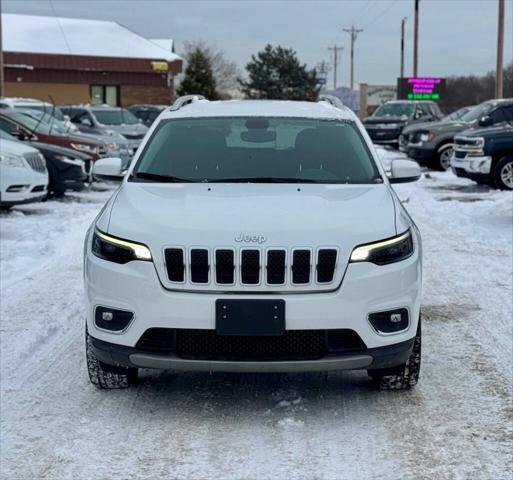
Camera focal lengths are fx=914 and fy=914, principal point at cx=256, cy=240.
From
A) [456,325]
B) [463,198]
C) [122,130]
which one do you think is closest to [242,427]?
[456,325]

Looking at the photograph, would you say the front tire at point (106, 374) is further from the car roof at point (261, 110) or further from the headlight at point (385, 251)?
the car roof at point (261, 110)

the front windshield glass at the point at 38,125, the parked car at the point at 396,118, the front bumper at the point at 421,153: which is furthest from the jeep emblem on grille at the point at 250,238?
the parked car at the point at 396,118

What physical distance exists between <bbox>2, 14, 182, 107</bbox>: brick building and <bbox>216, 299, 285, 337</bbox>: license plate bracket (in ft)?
202

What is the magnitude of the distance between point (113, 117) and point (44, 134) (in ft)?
27.4

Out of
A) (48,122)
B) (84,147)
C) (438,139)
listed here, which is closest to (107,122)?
(48,122)

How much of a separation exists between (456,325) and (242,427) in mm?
2714

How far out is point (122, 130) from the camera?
984 inches

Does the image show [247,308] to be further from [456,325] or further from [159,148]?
[456,325]

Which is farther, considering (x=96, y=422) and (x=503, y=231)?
(x=503, y=231)

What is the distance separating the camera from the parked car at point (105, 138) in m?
18.9

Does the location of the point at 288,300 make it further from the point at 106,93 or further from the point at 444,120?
the point at 106,93

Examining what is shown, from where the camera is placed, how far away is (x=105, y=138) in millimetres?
21141

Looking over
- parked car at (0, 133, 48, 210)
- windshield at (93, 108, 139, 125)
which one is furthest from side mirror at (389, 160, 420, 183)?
windshield at (93, 108, 139, 125)

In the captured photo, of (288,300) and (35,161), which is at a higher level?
(288,300)
